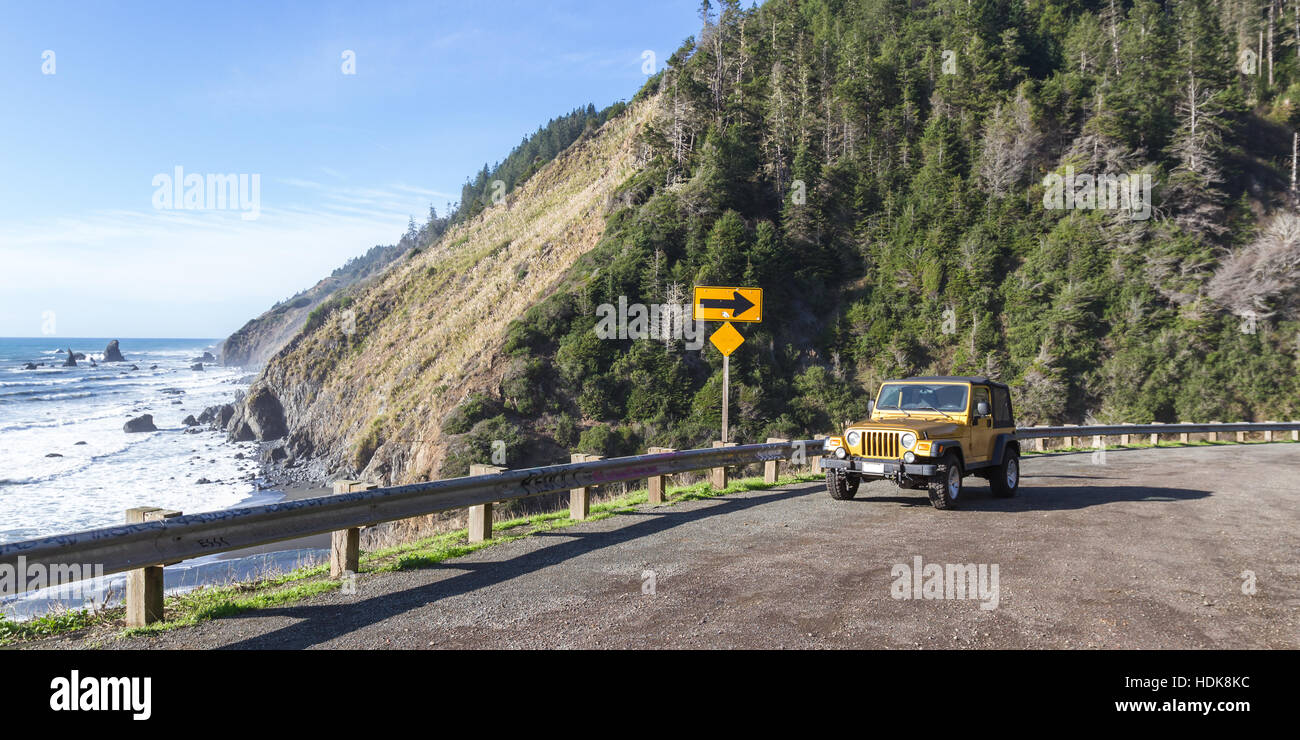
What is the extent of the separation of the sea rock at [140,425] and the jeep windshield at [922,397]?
5129 centimetres

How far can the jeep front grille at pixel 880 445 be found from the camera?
10.3 meters

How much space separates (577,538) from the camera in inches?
337

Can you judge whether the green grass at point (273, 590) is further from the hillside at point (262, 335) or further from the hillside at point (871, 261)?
the hillside at point (262, 335)

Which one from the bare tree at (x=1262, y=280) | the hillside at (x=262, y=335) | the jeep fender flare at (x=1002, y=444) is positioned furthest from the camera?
the hillside at (x=262, y=335)

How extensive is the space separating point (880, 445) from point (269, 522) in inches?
314

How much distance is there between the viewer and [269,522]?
598 cm

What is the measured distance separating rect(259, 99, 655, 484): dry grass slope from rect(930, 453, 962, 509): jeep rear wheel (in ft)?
76.9

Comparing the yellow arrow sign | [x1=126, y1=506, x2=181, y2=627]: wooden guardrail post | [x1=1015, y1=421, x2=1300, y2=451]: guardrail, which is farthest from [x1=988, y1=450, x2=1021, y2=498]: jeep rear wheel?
[x1=126, y1=506, x2=181, y2=627]: wooden guardrail post

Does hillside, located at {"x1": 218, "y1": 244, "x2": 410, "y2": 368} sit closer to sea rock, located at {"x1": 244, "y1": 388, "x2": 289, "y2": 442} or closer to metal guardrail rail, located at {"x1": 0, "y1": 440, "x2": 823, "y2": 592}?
sea rock, located at {"x1": 244, "y1": 388, "x2": 289, "y2": 442}

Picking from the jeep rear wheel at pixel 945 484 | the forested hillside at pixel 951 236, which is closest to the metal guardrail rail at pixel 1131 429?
the jeep rear wheel at pixel 945 484

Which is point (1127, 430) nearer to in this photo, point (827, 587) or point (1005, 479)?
point (1005, 479)

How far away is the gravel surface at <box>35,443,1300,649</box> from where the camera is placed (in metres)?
4.95
